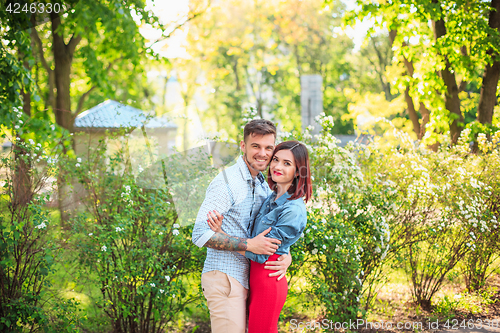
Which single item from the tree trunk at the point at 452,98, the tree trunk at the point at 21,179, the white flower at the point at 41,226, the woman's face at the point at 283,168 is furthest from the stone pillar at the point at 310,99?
the woman's face at the point at 283,168

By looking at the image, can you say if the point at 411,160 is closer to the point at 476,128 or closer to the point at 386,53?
the point at 476,128

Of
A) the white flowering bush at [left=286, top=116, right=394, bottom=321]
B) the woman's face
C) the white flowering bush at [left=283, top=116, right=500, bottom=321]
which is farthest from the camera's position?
the white flowering bush at [left=283, top=116, right=500, bottom=321]

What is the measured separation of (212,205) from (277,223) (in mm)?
443

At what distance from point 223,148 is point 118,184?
1.29 metres

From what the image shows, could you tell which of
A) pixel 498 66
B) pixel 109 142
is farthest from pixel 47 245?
pixel 498 66

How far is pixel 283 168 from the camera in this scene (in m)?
2.54

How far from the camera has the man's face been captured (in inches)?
101

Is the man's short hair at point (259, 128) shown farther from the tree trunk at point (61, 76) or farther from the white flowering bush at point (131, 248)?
the tree trunk at point (61, 76)

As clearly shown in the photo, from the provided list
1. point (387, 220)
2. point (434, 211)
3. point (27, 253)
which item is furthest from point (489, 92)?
point (27, 253)

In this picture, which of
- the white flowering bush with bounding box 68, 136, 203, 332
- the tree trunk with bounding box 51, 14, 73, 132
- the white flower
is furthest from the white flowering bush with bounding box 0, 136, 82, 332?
the tree trunk with bounding box 51, 14, 73, 132

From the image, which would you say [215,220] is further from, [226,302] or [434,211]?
[434,211]

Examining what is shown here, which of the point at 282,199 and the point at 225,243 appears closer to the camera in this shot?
the point at 225,243

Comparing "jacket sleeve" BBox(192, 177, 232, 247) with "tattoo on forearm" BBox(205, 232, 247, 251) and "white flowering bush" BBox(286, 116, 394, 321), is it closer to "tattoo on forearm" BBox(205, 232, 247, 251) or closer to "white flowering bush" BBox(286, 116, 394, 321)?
"tattoo on forearm" BBox(205, 232, 247, 251)

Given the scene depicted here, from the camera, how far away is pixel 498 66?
23.5ft
